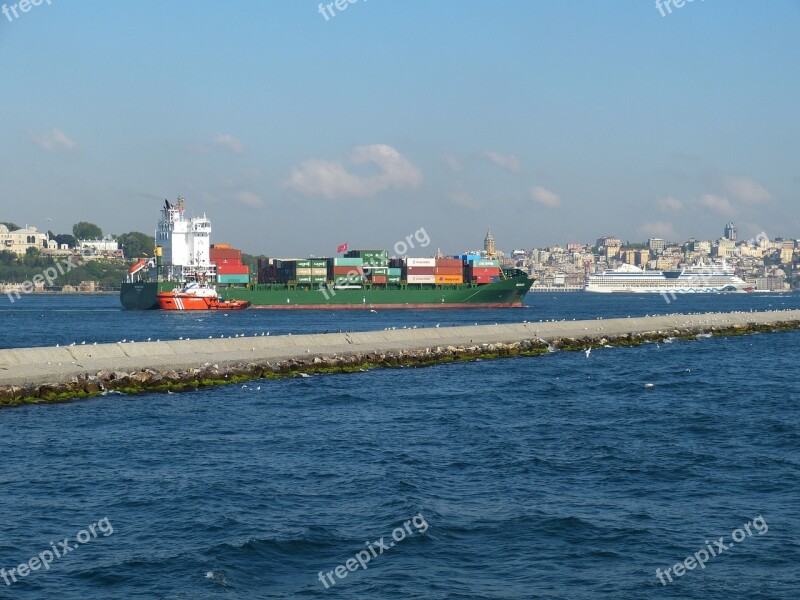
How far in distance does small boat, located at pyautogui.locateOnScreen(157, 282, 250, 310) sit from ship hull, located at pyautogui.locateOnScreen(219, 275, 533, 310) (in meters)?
3.35

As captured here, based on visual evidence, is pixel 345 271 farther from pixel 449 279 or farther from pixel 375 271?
pixel 449 279

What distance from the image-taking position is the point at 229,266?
11788cm

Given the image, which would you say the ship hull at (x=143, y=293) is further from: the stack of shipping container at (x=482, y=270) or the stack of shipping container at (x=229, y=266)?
the stack of shipping container at (x=482, y=270)

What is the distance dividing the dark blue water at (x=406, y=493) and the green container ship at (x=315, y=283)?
268 feet

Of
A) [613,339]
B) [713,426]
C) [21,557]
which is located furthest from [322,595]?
[613,339]

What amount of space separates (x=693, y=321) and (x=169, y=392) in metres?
49.2

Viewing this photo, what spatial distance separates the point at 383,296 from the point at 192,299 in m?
22.5

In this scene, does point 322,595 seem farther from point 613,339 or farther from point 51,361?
point 613,339

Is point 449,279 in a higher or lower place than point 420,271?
lower

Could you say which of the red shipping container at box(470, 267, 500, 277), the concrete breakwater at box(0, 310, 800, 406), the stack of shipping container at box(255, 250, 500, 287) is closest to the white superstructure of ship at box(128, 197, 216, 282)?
the stack of shipping container at box(255, 250, 500, 287)

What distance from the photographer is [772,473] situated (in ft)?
65.8

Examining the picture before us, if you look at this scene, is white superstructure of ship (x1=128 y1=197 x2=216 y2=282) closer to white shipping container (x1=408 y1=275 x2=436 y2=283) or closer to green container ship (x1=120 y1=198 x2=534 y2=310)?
green container ship (x1=120 y1=198 x2=534 y2=310)

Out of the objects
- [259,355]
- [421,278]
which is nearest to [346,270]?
[421,278]

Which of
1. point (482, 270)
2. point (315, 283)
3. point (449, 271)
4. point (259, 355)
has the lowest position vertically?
point (259, 355)
